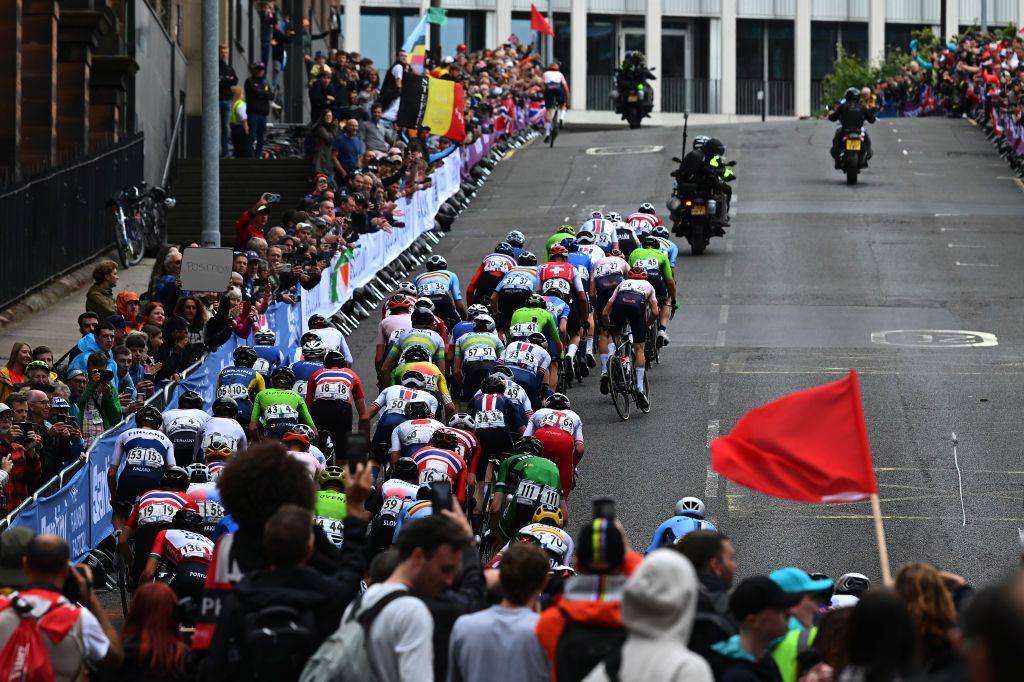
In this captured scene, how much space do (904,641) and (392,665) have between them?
1.86 m

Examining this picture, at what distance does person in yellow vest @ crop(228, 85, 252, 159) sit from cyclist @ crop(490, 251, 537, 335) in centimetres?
1421

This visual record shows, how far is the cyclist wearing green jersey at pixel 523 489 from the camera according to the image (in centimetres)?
1436

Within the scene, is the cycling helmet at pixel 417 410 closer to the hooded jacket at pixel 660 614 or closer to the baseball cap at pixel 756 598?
the baseball cap at pixel 756 598

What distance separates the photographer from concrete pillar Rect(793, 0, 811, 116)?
83.8 metres

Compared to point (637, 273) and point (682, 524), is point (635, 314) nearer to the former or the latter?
point (637, 273)

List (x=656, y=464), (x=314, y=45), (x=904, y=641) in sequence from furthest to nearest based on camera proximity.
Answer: (x=314, y=45) → (x=656, y=464) → (x=904, y=641)

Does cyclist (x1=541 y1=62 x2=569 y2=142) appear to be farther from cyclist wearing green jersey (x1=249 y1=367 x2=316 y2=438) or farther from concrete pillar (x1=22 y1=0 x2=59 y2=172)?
cyclist wearing green jersey (x1=249 y1=367 x2=316 y2=438)

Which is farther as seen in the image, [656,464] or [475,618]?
[656,464]

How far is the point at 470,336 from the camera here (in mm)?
19359

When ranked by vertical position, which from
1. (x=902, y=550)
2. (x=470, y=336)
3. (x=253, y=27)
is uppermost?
(x=253, y=27)

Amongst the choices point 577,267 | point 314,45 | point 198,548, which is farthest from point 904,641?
point 314,45

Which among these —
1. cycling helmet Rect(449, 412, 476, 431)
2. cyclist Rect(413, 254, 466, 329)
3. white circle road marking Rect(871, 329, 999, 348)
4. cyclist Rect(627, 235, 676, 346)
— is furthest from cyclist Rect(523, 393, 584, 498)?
white circle road marking Rect(871, 329, 999, 348)

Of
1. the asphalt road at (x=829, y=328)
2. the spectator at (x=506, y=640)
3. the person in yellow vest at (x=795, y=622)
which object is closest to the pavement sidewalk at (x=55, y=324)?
the asphalt road at (x=829, y=328)

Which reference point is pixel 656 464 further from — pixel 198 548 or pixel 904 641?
pixel 904 641
